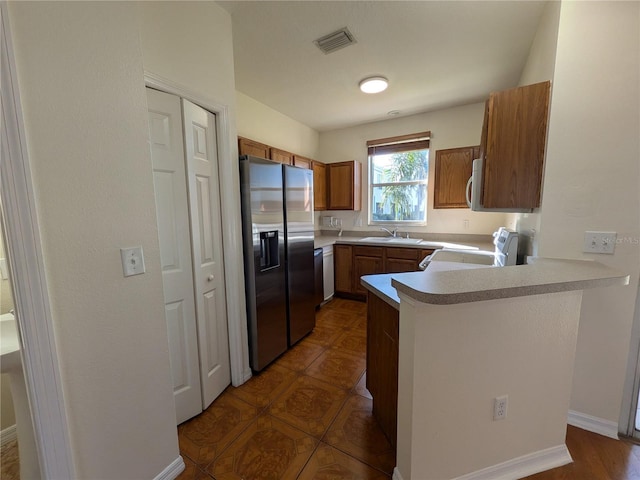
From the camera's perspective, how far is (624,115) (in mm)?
1304

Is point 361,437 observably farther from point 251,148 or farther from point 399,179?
point 399,179

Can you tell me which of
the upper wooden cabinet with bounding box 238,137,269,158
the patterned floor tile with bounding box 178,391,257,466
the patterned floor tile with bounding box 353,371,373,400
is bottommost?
the patterned floor tile with bounding box 178,391,257,466

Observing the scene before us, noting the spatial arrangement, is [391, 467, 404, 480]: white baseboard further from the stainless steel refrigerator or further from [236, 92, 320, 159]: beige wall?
[236, 92, 320, 159]: beige wall

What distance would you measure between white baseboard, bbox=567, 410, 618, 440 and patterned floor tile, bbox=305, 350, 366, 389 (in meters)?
1.30

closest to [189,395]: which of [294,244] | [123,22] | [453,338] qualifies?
[294,244]

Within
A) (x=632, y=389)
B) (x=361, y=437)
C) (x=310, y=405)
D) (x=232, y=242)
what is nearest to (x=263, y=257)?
(x=232, y=242)

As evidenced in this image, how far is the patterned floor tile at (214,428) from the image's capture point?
142 centimetres

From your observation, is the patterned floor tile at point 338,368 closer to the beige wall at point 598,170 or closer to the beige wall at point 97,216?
the beige wall at point 97,216

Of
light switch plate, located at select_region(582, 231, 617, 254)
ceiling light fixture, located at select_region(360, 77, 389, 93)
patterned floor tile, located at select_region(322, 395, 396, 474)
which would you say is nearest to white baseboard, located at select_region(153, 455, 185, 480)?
patterned floor tile, located at select_region(322, 395, 396, 474)

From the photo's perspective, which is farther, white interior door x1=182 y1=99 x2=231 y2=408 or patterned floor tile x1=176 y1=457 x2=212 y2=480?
white interior door x1=182 y1=99 x2=231 y2=408

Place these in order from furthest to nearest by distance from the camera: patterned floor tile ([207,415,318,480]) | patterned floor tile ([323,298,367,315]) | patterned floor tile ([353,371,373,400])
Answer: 1. patterned floor tile ([323,298,367,315])
2. patterned floor tile ([353,371,373,400])
3. patterned floor tile ([207,415,318,480])

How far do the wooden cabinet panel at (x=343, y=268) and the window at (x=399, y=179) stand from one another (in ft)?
2.49

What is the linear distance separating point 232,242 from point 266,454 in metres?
1.26

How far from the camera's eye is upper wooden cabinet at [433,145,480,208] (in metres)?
3.15
